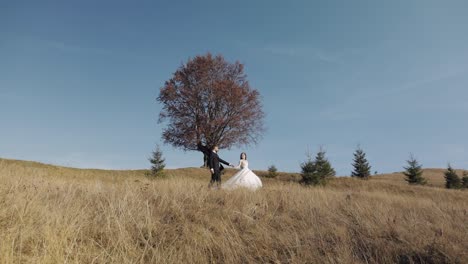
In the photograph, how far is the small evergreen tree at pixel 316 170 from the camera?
2730 centimetres

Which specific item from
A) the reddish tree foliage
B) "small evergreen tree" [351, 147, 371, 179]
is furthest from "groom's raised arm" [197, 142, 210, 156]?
"small evergreen tree" [351, 147, 371, 179]

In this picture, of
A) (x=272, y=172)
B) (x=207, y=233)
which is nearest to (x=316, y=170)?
(x=272, y=172)

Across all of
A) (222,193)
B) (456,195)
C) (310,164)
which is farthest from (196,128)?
(222,193)

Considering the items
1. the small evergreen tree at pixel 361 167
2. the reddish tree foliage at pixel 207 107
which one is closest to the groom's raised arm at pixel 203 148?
the reddish tree foliage at pixel 207 107

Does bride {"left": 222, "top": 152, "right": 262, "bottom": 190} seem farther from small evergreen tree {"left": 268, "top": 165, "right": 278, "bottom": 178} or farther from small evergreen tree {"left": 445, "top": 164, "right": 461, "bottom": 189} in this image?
small evergreen tree {"left": 445, "top": 164, "right": 461, "bottom": 189}

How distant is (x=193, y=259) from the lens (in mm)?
4680

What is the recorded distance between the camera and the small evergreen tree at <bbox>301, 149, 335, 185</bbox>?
27.3 meters

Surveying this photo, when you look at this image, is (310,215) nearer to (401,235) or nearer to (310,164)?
(401,235)

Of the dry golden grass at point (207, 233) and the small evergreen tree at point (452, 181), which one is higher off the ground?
the small evergreen tree at point (452, 181)

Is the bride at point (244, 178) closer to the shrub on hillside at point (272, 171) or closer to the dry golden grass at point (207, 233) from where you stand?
the dry golden grass at point (207, 233)

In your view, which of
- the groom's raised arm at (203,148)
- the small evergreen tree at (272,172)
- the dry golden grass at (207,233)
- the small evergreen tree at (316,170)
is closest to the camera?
the dry golden grass at (207,233)

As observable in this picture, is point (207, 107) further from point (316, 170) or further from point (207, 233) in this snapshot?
point (207, 233)

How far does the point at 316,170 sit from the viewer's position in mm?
28000

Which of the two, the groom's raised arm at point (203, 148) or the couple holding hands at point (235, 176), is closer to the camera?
the couple holding hands at point (235, 176)
